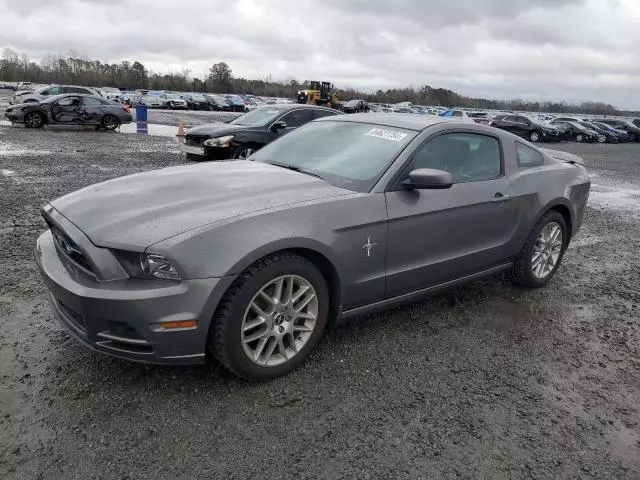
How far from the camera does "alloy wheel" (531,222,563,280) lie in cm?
464

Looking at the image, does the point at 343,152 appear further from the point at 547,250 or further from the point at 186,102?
the point at 186,102

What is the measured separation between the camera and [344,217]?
3.10 meters

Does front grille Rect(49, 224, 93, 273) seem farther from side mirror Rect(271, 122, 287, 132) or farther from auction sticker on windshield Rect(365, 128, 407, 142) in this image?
side mirror Rect(271, 122, 287, 132)

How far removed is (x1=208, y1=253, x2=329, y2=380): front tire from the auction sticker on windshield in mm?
1284

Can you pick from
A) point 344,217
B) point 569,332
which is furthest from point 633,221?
point 344,217

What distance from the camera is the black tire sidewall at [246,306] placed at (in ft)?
8.91

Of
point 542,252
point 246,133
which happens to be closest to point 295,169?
point 542,252

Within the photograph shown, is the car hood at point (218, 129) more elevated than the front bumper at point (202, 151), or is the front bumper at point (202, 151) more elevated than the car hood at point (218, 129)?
the car hood at point (218, 129)

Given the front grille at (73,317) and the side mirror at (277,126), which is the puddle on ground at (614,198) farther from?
the front grille at (73,317)

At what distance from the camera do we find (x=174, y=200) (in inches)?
119

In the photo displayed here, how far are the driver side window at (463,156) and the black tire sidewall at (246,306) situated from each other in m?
1.11

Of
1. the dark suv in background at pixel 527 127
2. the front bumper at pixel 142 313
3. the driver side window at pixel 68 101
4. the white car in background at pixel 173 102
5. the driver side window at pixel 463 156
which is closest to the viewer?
the front bumper at pixel 142 313

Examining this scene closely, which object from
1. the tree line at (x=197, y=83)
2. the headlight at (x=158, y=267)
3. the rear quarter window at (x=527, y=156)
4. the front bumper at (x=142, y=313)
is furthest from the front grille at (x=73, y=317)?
the tree line at (x=197, y=83)

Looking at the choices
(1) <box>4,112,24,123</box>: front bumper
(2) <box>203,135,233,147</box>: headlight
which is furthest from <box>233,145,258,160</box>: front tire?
(1) <box>4,112,24,123</box>: front bumper
